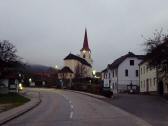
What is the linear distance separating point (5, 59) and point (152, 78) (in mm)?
24956

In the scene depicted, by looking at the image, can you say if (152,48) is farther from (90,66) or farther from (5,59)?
(90,66)

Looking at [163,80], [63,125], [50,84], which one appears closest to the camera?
[63,125]

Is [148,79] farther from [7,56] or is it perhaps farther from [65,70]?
[65,70]

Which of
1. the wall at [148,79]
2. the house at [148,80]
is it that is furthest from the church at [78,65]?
the house at [148,80]

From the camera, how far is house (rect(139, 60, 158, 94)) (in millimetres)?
70312

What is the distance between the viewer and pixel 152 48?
55.7m

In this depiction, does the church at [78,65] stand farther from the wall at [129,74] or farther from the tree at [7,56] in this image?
the tree at [7,56]

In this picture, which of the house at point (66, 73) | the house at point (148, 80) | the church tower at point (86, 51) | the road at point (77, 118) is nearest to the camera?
the road at point (77, 118)

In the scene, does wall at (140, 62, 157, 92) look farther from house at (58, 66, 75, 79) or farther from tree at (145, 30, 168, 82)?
house at (58, 66, 75, 79)

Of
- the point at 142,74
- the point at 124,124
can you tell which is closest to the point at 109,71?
the point at 142,74

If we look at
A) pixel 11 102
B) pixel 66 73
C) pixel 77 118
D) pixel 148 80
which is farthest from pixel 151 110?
pixel 66 73

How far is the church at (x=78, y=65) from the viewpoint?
161 m

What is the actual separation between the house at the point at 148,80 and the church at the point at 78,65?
65.6m

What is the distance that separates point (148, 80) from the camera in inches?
3046
